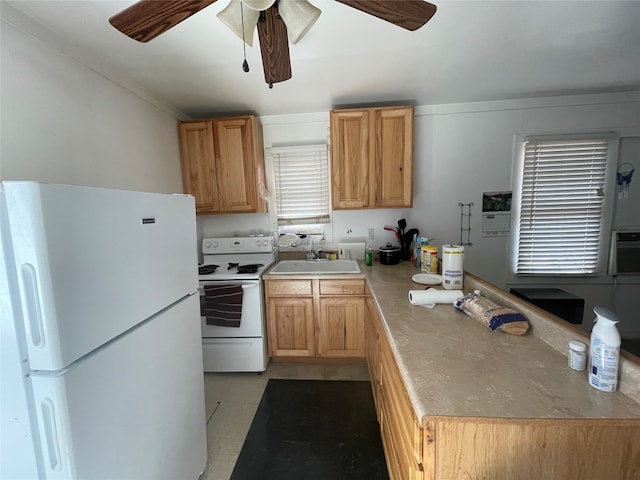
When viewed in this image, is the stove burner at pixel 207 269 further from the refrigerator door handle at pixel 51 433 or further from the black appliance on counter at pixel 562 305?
the black appliance on counter at pixel 562 305

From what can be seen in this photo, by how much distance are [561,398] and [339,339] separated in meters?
1.73

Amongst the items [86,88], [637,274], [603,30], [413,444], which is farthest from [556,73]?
[86,88]

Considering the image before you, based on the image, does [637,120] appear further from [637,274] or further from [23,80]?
[23,80]

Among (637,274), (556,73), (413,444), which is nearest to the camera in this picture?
(413,444)

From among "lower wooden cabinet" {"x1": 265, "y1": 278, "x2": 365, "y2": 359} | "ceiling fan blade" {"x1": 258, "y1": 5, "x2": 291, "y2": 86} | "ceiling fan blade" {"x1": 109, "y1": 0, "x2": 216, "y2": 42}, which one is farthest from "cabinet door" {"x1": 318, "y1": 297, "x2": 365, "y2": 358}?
"ceiling fan blade" {"x1": 109, "y1": 0, "x2": 216, "y2": 42}

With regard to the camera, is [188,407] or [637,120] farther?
[637,120]

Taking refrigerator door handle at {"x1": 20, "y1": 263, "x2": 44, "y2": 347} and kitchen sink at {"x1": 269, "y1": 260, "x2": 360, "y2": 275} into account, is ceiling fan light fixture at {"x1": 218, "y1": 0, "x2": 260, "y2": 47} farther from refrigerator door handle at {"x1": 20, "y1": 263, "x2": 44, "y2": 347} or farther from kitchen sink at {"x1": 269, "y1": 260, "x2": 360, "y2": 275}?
kitchen sink at {"x1": 269, "y1": 260, "x2": 360, "y2": 275}

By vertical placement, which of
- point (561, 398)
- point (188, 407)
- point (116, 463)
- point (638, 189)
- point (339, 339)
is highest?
point (638, 189)

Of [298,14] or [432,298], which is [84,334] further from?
[432,298]

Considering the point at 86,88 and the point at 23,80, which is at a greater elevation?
the point at 86,88

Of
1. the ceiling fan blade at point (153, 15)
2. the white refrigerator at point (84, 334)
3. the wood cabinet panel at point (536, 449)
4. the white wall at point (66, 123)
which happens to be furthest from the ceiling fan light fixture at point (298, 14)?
the wood cabinet panel at point (536, 449)

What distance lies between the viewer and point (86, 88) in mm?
1583

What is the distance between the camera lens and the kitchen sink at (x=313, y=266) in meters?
2.53

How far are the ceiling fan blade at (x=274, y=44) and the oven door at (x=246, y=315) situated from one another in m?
1.55
